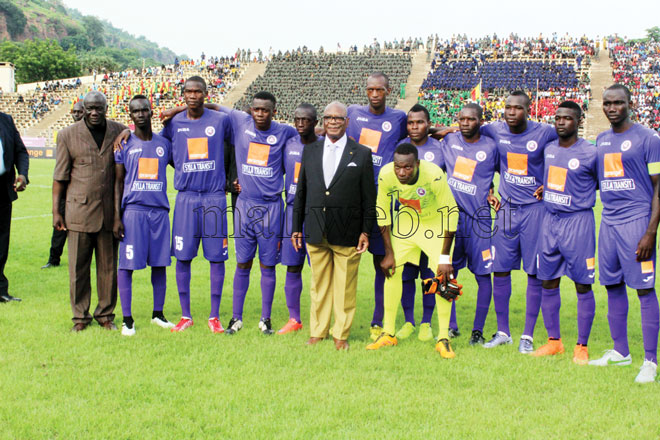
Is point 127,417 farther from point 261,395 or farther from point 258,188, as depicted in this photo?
point 258,188

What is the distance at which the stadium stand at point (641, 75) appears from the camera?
37.3 metres

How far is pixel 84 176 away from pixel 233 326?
232cm

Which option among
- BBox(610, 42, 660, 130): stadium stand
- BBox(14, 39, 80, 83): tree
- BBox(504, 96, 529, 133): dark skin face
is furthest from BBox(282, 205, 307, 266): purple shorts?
BBox(14, 39, 80, 83): tree

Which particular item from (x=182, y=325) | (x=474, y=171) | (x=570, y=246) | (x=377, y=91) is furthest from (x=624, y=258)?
(x=182, y=325)

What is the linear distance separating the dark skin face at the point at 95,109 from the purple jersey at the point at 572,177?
4.77 m

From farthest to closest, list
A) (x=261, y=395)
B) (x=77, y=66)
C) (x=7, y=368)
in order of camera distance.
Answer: (x=77, y=66) → (x=7, y=368) → (x=261, y=395)

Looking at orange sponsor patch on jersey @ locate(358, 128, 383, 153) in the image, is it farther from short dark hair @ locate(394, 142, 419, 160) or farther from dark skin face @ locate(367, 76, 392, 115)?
short dark hair @ locate(394, 142, 419, 160)

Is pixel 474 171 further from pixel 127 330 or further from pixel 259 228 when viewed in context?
pixel 127 330

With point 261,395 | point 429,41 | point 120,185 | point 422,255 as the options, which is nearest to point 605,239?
point 422,255

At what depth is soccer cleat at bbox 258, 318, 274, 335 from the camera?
21.5 ft

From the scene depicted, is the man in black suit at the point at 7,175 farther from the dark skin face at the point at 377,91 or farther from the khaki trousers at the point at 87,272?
the dark skin face at the point at 377,91

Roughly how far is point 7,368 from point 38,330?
47.3 inches

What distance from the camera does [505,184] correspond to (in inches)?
253

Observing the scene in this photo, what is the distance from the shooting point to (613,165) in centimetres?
539
